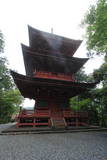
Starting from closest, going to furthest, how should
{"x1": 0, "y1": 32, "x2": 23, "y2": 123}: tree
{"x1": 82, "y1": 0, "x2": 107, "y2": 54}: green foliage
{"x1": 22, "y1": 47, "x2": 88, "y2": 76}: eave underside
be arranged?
{"x1": 82, "y1": 0, "x2": 107, "y2": 54}: green foliage
{"x1": 22, "y1": 47, "x2": 88, "y2": 76}: eave underside
{"x1": 0, "y1": 32, "x2": 23, "y2": 123}: tree

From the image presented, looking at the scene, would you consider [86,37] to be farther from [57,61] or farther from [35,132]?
[35,132]

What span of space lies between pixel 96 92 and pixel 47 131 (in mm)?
7067

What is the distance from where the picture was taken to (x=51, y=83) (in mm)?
9406

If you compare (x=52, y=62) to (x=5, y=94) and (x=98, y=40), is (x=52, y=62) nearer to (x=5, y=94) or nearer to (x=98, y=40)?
(x=98, y=40)

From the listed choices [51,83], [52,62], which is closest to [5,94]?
[52,62]

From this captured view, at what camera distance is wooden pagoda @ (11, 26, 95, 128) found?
9.56 meters

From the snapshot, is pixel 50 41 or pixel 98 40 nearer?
pixel 98 40

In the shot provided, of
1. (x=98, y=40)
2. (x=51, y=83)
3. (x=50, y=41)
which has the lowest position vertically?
(x=51, y=83)

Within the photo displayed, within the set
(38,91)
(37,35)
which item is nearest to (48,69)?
(38,91)

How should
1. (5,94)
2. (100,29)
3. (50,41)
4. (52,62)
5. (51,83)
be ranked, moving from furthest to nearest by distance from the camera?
(5,94) < (50,41) < (52,62) < (51,83) < (100,29)

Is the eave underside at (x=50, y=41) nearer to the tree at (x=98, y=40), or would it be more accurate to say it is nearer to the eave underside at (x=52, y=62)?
the eave underside at (x=52, y=62)

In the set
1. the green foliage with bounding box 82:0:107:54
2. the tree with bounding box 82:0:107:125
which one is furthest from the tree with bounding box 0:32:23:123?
the green foliage with bounding box 82:0:107:54

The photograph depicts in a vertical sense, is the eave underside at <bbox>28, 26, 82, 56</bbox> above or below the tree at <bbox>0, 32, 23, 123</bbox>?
above

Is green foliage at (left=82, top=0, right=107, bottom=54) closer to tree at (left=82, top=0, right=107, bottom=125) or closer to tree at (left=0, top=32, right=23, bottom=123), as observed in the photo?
tree at (left=82, top=0, right=107, bottom=125)
